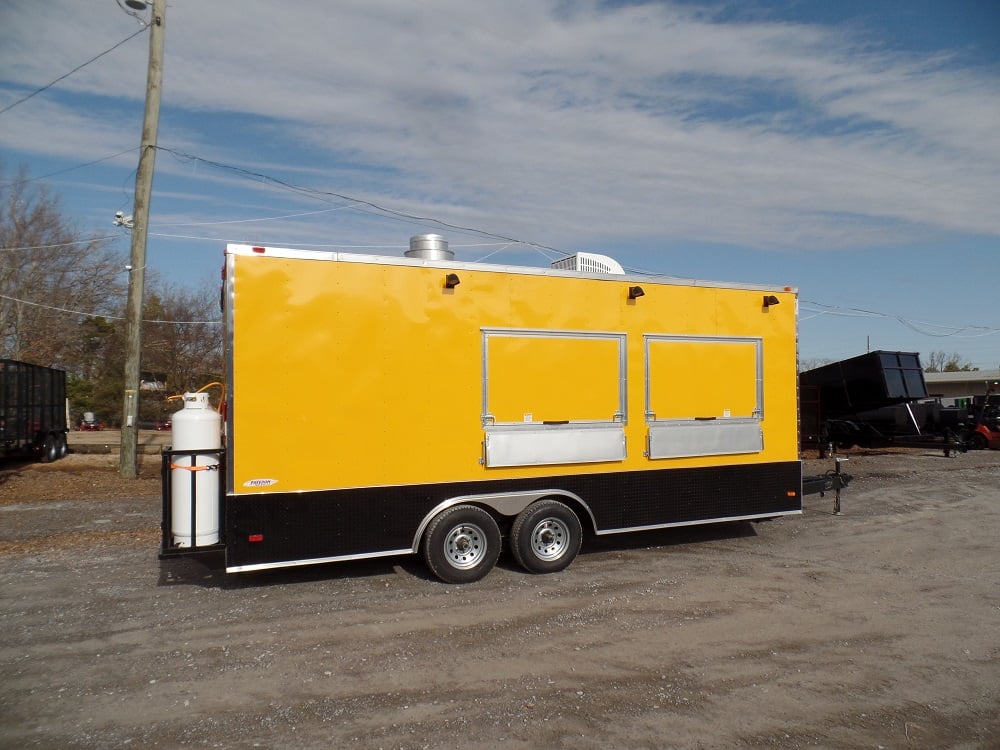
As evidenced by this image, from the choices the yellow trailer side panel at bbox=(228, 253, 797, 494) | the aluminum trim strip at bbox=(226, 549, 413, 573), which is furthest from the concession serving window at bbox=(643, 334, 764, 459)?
the aluminum trim strip at bbox=(226, 549, 413, 573)

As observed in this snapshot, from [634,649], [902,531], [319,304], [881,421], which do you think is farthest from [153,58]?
[881,421]

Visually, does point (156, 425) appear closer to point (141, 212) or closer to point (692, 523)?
point (141, 212)

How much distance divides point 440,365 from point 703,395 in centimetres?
314

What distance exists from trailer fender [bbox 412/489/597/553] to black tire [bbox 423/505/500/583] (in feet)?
0.23

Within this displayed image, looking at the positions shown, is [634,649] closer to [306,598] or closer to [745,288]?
[306,598]

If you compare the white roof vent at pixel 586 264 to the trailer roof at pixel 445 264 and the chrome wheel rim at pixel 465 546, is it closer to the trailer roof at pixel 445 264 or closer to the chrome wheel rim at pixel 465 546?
the trailer roof at pixel 445 264

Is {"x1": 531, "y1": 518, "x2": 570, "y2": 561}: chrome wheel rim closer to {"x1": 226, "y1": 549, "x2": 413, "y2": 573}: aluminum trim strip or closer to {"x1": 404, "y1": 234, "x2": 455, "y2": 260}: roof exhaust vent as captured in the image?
{"x1": 226, "y1": 549, "x2": 413, "y2": 573}: aluminum trim strip

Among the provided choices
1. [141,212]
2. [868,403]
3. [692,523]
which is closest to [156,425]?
[141,212]

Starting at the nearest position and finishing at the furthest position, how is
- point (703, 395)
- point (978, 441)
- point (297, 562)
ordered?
1. point (297, 562)
2. point (703, 395)
3. point (978, 441)

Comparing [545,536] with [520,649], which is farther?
[545,536]

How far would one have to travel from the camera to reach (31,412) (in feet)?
59.4

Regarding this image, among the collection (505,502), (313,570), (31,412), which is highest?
(31,412)

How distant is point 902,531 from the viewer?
33.1 feet

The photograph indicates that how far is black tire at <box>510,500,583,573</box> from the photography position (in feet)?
24.4
